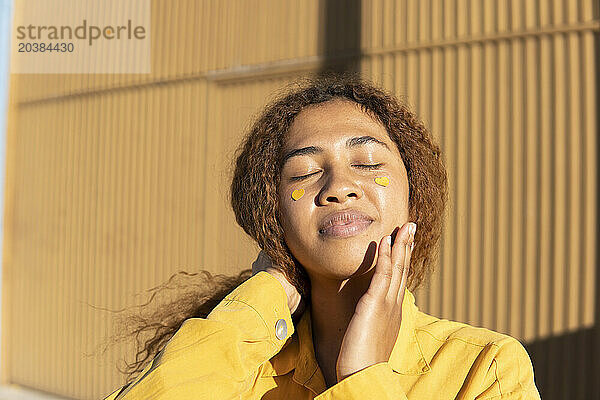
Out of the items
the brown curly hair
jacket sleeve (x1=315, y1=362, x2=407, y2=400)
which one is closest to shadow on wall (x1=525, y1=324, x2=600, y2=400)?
the brown curly hair

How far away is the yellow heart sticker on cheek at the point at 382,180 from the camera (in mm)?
1968

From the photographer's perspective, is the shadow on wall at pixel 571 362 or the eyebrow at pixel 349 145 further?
the shadow on wall at pixel 571 362

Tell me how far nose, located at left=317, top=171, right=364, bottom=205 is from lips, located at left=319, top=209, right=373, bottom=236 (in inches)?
1.6

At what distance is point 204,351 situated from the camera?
1.89 m

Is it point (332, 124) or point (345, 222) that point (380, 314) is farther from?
point (332, 124)

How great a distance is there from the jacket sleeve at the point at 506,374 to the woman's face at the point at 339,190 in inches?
15.2

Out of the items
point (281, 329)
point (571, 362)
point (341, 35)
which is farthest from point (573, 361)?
point (281, 329)

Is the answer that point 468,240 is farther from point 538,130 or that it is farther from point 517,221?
point 538,130

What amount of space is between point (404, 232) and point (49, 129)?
7253 mm

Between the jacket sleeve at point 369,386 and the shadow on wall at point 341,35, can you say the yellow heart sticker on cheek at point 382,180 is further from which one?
the shadow on wall at point 341,35

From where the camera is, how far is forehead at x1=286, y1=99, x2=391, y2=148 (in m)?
2.03

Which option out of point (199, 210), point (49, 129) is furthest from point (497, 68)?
point (49, 129)

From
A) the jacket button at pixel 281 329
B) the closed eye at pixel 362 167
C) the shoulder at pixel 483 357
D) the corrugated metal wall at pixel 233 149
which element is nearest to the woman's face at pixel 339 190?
the closed eye at pixel 362 167

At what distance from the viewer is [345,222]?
1879mm
